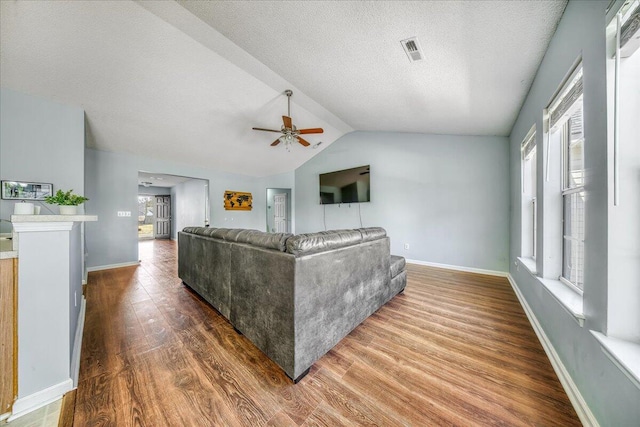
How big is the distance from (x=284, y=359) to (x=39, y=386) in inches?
54.8

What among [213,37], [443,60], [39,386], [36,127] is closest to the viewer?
[39,386]

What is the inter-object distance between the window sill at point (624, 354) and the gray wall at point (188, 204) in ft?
26.5

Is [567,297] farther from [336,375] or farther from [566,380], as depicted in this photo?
[336,375]

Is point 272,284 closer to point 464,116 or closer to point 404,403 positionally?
point 404,403

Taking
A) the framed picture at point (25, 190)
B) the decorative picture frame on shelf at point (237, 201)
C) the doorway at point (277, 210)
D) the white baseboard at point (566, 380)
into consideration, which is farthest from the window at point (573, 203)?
the decorative picture frame on shelf at point (237, 201)

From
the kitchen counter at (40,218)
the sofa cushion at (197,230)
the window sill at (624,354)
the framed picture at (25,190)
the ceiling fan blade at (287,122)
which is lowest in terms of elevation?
the window sill at (624,354)

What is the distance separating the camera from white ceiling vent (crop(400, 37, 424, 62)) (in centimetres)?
180

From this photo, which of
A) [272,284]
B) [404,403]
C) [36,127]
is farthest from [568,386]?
[36,127]

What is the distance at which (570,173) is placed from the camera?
175 centimetres

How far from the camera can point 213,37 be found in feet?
7.89

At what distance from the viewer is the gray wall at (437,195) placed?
365cm

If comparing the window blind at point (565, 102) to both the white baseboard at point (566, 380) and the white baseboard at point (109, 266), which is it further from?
the white baseboard at point (109, 266)

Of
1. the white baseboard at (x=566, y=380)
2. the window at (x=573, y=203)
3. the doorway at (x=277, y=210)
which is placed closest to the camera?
the white baseboard at (x=566, y=380)

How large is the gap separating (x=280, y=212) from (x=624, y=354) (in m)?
7.13
